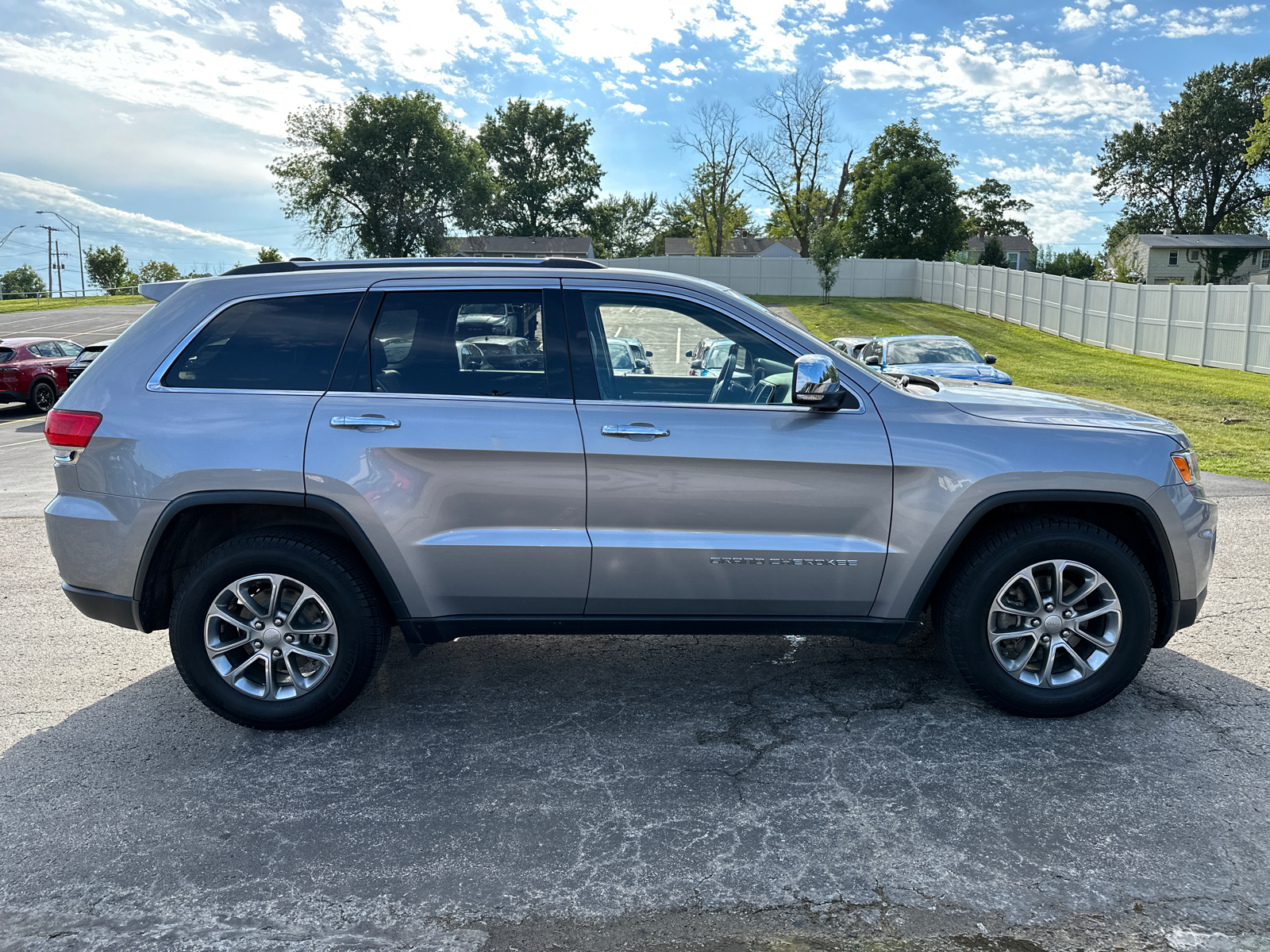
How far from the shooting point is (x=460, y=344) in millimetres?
4012

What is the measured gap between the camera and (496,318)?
159 inches

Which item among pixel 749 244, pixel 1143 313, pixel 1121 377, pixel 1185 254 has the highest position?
pixel 749 244

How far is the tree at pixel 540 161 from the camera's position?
8456cm

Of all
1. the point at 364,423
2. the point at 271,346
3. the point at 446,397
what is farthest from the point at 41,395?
the point at 446,397

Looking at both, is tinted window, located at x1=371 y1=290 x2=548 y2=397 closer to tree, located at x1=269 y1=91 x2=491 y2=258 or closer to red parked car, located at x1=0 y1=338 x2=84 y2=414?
red parked car, located at x1=0 y1=338 x2=84 y2=414

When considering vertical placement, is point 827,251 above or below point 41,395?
above

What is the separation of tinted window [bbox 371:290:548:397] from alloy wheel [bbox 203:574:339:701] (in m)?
0.96

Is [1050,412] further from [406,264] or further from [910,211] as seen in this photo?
[910,211]

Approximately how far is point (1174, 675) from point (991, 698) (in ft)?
3.88

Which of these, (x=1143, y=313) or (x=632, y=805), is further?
(x=1143, y=313)

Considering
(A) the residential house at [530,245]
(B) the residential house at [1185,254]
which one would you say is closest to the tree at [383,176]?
(A) the residential house at [530,245]

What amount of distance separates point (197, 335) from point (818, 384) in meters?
2.60

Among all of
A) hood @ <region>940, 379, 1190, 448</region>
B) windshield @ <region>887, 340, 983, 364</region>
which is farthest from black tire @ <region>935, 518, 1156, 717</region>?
windshield @ <region>887, 340, 983, 364</region>

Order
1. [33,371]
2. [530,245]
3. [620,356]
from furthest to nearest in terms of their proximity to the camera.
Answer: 1. [530,245]
2. [33,371]
3. [620,356]
